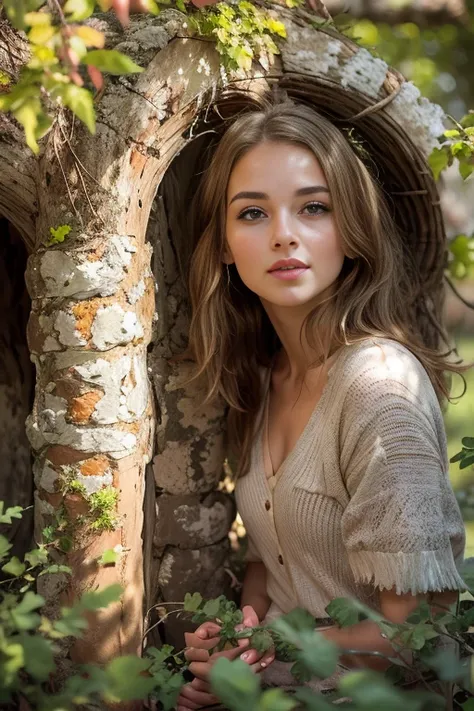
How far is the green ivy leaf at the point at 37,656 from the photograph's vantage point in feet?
4.17

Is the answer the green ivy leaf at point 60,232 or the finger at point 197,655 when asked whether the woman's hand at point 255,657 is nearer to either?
the finger at point 197,655

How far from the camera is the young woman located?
1925 mm

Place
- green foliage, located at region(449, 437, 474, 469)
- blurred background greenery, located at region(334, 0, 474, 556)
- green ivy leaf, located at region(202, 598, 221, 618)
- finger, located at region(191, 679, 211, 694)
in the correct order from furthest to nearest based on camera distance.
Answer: blurred background greenery, located at region(334, 0, 474, 556), finger, located at region(191, 679, 211, 694), green foliage, located at region(449, 437, 474, 469), green ivy leaf, located at region(202, 598, 221, 618)

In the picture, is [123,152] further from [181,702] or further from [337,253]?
[181,702]

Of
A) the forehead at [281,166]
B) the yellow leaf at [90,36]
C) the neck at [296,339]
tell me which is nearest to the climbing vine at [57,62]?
the yellow leaf at [90,36]

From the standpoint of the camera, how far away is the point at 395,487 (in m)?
1.88

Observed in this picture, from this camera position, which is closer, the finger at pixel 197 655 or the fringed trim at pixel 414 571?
the fringed trim at pixel 414 571

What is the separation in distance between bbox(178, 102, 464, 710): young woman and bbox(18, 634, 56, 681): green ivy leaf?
0.87 m

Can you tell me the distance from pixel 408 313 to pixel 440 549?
2.81 ft

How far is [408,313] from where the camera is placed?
2531 mm

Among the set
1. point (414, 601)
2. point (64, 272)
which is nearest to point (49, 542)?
point (64, 272)

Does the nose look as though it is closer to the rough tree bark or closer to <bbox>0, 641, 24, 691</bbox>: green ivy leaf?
the rough tree bark

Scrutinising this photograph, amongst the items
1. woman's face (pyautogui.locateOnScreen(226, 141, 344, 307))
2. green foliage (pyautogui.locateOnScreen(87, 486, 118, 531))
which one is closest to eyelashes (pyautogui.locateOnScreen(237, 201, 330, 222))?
woman's face (pyautogui.locateOnScreen(226, 141, 344, 307))

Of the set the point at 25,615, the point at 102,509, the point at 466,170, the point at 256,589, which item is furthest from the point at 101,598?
the point at 466,170
